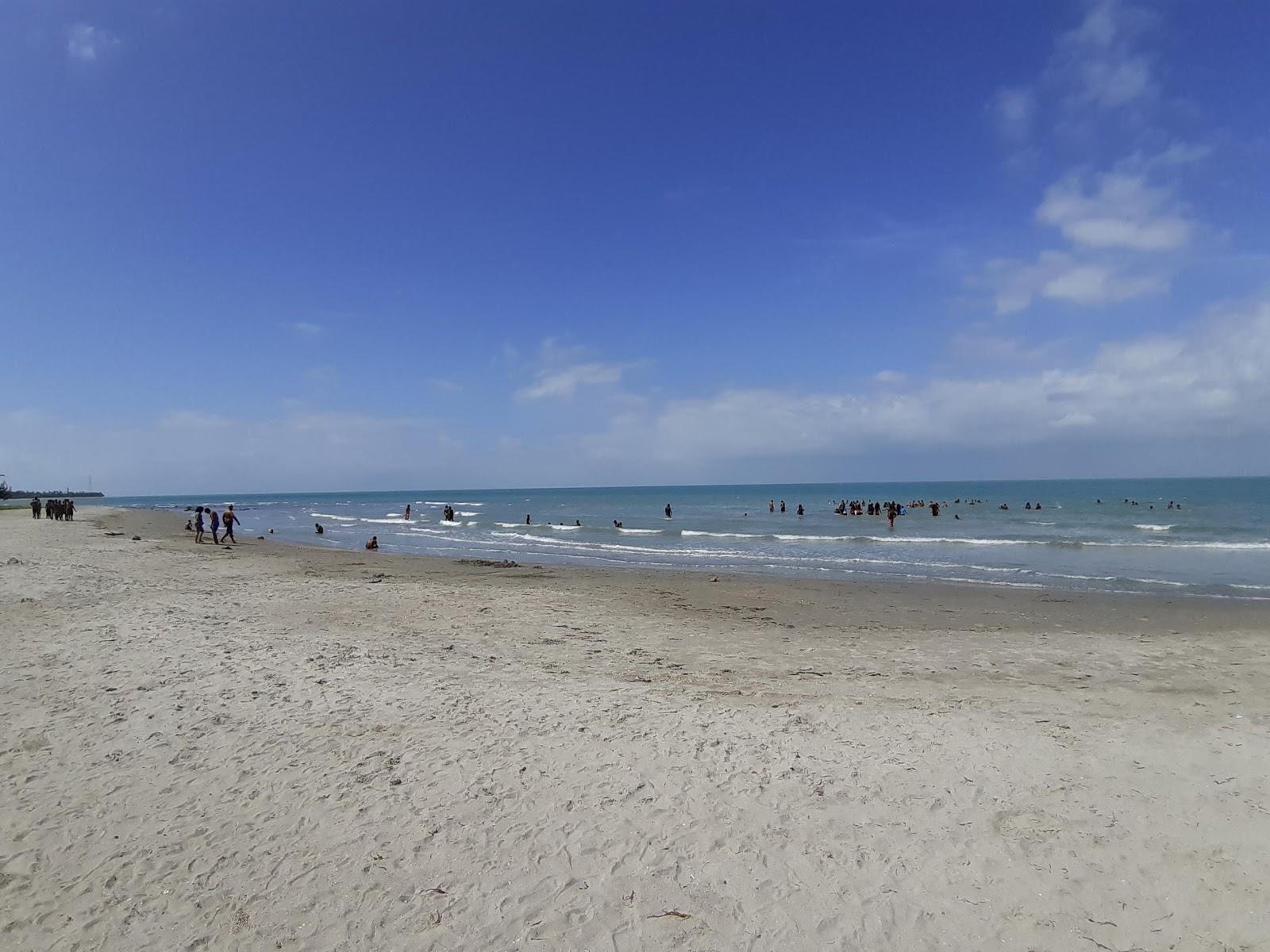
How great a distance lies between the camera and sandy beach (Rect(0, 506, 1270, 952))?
406cm

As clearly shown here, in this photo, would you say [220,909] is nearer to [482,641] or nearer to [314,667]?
[314,667]

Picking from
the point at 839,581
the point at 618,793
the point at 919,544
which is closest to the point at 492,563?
the point at 839,581

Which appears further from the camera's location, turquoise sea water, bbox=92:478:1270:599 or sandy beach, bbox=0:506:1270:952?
turquoise sea water, bbox=92:478:1270:599

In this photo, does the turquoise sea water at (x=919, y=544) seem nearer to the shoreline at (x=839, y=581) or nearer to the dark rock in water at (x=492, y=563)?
the shoreline at (x=839, y=581)

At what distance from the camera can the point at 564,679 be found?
8750 mm

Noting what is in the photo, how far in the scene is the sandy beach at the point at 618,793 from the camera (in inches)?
160

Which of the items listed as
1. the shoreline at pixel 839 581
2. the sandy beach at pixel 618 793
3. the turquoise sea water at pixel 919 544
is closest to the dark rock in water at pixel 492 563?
the shoreline at pixel 839 581

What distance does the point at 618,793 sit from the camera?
18.0 feet

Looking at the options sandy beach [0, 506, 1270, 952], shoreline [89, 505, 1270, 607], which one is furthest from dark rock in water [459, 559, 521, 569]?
sandy beach [0, 506, 1270, 952]

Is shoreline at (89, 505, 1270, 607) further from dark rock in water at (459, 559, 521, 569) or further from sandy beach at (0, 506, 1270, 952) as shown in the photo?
sandy beach at (0, 506, 1270, 952)

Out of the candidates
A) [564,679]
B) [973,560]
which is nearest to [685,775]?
[564,679]

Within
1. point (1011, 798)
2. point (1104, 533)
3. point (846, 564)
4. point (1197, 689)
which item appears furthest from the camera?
point (1104, 533)

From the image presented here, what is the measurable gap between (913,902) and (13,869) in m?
5.67

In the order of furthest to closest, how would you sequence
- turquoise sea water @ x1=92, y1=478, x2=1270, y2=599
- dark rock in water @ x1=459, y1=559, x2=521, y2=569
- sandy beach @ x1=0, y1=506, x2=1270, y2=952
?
dark rock in water @ x1=459, y1=559, x2=521, y2=569 → turquoise sea water @ x1=92, y1=478, x2=1270, y2=599 → sandy beach @ x1=0, y1=506, x2=1270, y2=952
